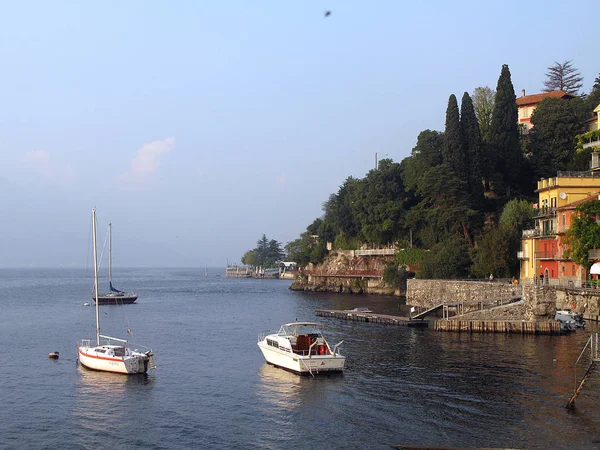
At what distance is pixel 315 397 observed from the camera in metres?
34.1

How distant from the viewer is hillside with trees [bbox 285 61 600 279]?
83.9 meters

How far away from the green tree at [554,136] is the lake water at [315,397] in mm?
47516

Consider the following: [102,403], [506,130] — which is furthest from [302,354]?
[506,130]

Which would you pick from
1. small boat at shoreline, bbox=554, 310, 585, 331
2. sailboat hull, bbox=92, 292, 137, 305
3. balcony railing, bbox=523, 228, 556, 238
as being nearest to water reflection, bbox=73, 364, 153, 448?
small boat at shoreline, bbox=554, 310, 585, 331

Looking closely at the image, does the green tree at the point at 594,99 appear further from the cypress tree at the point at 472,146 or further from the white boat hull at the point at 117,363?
the white boat hull at the point at 117,363

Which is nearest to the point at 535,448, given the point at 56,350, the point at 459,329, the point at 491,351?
the point at 491,351

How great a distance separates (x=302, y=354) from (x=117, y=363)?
1175 cm

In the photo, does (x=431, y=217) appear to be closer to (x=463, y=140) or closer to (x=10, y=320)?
(x=463, y=140)

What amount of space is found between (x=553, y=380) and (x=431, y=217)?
61.4m

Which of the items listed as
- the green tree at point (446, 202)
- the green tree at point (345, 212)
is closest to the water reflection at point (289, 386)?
the green tree at point (446, 202)

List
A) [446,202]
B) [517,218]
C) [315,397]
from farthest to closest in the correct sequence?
[446,202]
[517,218]
[315,397]

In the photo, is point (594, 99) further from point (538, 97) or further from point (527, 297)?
point (527, 297)

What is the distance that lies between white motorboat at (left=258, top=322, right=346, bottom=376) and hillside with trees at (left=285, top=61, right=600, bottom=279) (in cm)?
4351

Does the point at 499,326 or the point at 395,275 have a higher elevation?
the point at 395,275
